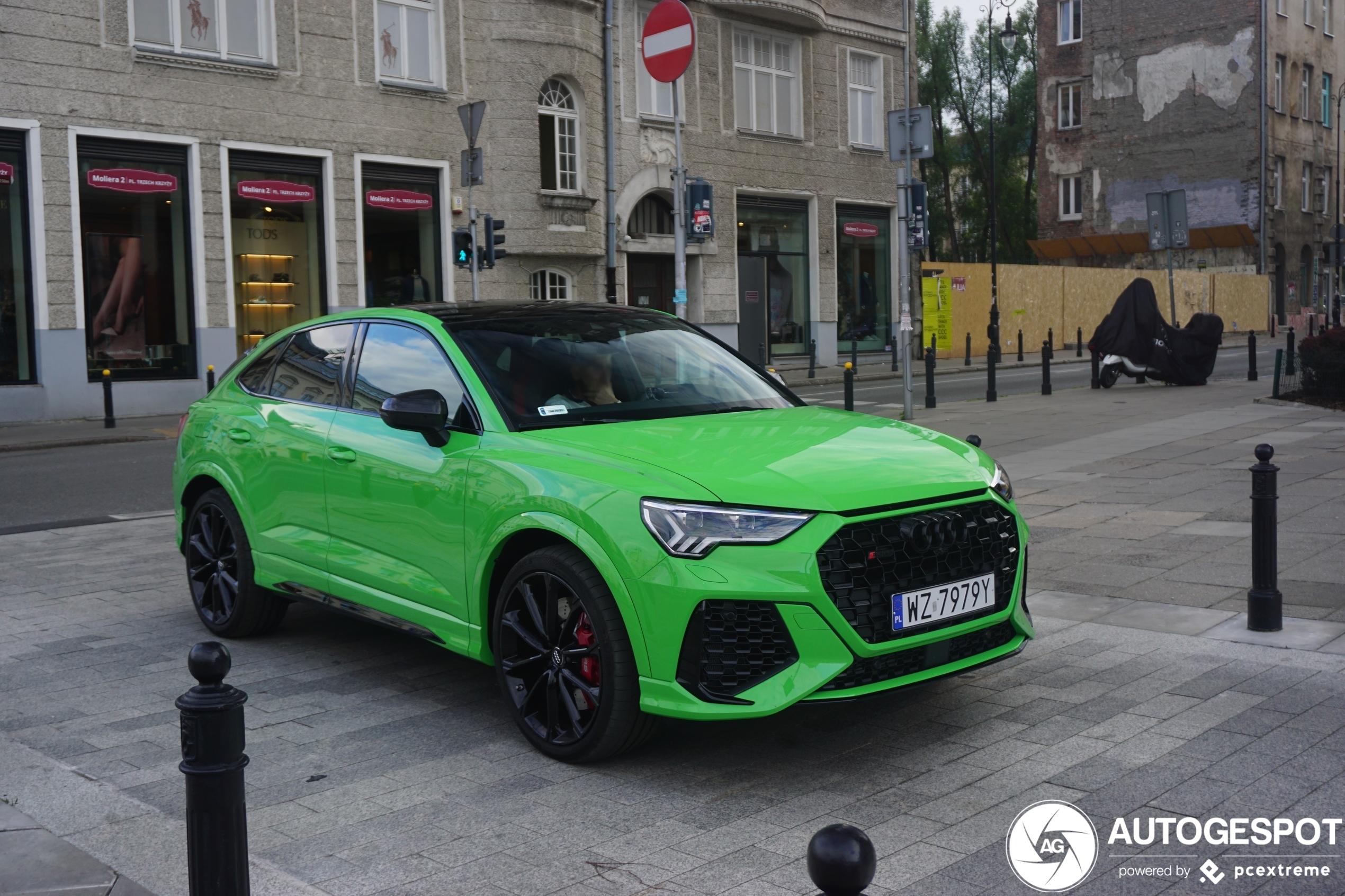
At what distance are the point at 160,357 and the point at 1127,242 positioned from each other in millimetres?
42474

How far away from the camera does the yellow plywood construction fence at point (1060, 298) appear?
38250 mm

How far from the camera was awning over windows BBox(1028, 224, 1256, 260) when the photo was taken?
5084 cm

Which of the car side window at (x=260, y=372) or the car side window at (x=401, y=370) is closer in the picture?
the car side window at (x=401, y=370)

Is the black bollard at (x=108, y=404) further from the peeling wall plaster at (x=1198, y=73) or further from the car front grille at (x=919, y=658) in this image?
the peeling wall plaster at (x=1198, y=73)

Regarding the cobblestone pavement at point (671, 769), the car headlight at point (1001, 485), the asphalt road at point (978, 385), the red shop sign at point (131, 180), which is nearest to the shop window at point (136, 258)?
the red shop sign at point (131, 180)

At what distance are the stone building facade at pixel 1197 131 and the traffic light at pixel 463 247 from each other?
3525 cm

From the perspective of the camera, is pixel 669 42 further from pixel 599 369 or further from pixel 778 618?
pixel 778 618

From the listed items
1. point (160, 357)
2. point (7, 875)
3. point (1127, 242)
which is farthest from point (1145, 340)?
point (1127, 242)

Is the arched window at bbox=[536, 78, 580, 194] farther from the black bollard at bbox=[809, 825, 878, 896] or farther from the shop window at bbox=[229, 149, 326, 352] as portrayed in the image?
the black bollard at bbox=[809, 825, 878, 896]

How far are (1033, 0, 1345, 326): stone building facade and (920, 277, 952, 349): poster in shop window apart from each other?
54.3 feet

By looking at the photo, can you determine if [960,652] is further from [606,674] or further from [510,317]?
[510,317]

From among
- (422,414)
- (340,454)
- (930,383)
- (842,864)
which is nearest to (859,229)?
(930,383)

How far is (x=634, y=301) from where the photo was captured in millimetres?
29469

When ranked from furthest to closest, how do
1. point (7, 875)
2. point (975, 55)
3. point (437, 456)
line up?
point (975, 55), point (437, 456), point (7, 875)
